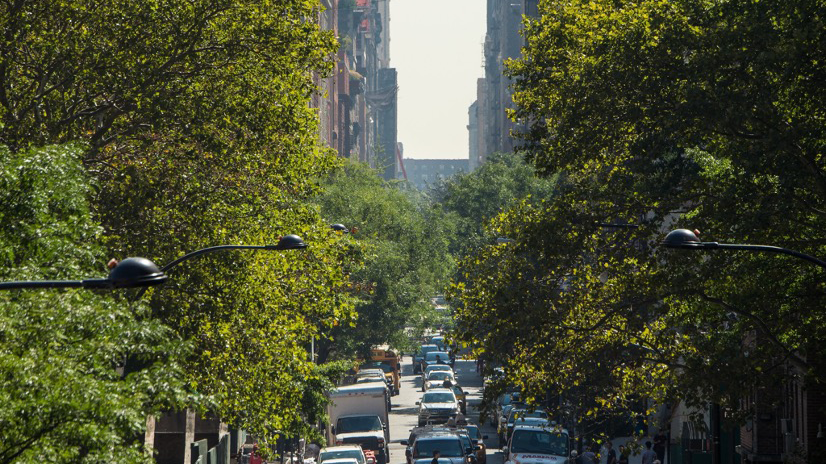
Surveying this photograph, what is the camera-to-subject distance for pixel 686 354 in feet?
83.3

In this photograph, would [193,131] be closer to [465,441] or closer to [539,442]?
[539,442]

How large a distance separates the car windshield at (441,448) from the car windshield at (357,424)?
8.55m

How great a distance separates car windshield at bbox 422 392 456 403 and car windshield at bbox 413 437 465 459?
1999 centimetres

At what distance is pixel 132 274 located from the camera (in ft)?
36.0

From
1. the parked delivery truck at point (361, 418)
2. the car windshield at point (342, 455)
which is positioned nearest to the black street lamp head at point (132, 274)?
the car windshield at point (342, 455)

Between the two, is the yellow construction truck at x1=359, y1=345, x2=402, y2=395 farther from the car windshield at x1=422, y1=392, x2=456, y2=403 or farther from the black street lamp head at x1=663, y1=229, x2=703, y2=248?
the black street lamp head at x1=663, y1=229, x2=703, y2=248

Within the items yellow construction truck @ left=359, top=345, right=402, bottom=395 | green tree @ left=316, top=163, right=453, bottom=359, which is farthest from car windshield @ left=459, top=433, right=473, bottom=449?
yellow construction truck @ left=359, top=345, right=402, bottom=395

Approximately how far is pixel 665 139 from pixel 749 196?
272 centimetres

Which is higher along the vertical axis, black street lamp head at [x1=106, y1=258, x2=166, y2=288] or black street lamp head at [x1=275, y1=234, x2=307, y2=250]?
black street lamp head at [x1=275, y1=234, x2=307, y2=250]

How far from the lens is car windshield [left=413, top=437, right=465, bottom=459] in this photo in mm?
36200

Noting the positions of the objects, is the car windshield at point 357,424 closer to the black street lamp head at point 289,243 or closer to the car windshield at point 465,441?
the car windshield at point 465,441

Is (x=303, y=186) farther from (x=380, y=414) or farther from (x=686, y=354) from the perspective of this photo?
(x=380, y=414)

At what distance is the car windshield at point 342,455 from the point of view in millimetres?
34247

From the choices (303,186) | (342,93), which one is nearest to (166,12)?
(303,186)
